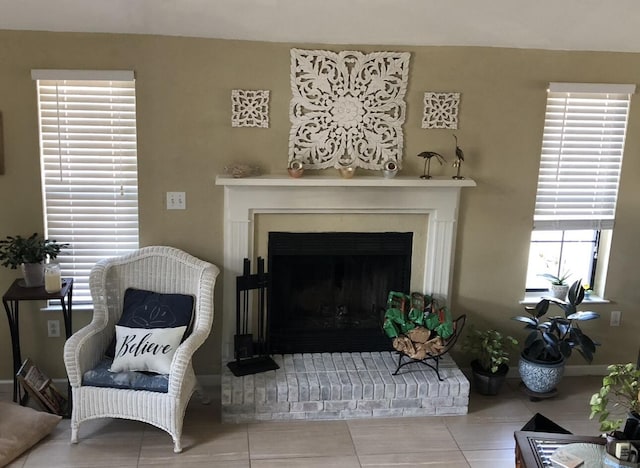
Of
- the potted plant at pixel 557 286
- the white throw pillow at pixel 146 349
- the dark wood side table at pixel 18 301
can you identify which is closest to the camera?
the white throw pillow at pixel 146 349

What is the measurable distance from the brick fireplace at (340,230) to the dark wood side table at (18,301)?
88 centimetres

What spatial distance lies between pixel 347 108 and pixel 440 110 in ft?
1.80

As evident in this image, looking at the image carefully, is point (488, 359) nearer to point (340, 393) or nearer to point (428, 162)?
point (340, 393)

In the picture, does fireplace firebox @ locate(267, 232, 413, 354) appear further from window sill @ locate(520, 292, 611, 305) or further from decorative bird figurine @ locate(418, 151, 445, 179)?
window sill @ locate(520, 292, 611, 305)

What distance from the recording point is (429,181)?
12.3ft

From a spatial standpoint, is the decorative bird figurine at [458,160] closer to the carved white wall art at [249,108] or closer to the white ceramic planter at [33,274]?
the carved white wall art at [249,108]

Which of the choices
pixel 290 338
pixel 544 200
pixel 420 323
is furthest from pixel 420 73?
pixel 290 338

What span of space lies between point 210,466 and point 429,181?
76.4 inches

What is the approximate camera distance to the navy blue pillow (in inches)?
139

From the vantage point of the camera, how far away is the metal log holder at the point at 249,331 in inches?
148

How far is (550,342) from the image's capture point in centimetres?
383

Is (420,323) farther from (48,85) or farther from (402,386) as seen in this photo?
(48,85)

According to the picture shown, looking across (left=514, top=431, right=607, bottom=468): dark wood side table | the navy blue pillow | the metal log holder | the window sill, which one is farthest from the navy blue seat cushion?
the window sill

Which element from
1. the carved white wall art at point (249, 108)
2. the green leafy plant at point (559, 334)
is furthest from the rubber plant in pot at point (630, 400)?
the carved white wall art at point (249, 108)
